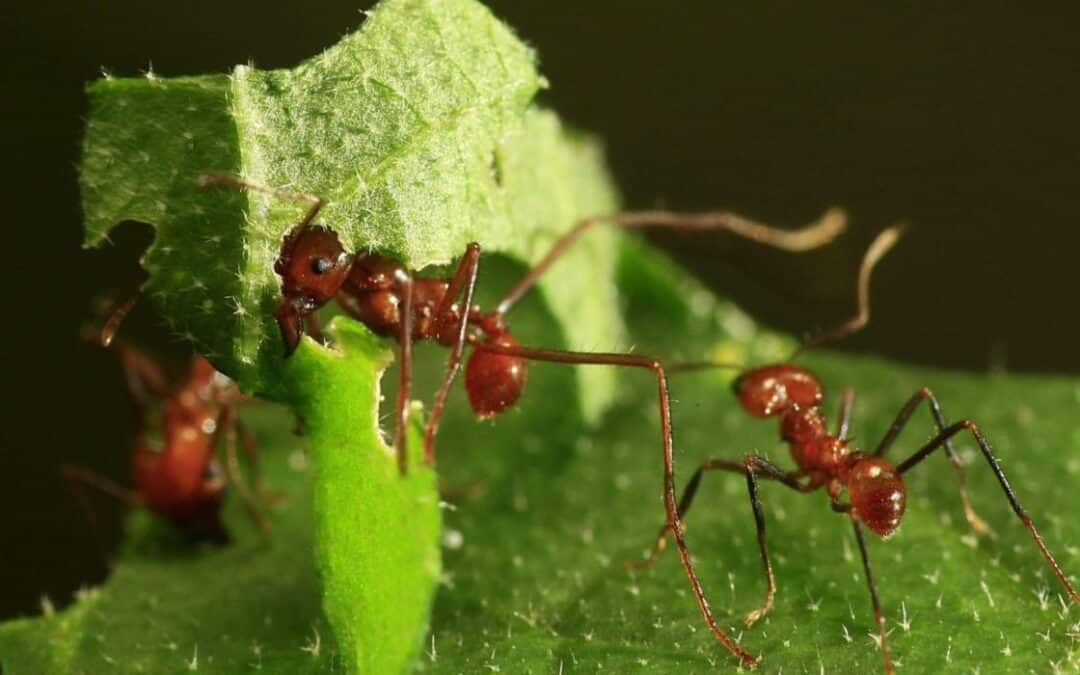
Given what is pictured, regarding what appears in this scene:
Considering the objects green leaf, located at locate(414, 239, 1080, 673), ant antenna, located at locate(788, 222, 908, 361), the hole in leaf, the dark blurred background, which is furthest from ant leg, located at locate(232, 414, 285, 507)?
ant antenna, located at locate(788, 222, 908, 361)

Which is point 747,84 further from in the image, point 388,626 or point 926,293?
point 388,626

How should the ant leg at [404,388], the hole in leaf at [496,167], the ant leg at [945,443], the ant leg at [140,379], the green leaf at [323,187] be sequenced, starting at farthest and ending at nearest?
the ant leg at [140,379]
the ant leg at [945,443]
the hole in leaf at [496,167]
the green leaf at [323,187]
the ant leg at [404,388]

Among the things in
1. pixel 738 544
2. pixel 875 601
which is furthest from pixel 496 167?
pixel 875 601

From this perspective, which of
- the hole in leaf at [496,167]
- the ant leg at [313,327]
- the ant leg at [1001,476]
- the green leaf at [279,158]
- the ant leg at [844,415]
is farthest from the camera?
the ant leg at [844,415]

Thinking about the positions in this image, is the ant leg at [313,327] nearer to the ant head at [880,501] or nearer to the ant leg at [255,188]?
the ant leg at [255,188]

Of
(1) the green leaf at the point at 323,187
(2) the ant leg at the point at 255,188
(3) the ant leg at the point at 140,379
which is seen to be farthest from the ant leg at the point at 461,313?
(3) the ant leg at the point at 140,379

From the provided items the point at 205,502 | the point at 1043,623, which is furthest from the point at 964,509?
the point at 205,502
